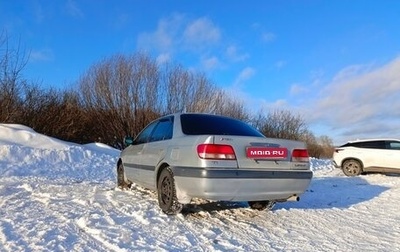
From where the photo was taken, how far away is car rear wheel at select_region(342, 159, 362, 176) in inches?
572

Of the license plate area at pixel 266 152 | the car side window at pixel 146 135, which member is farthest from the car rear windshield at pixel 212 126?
the car side window at pixel 146 135

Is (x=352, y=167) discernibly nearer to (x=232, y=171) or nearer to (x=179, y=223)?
(x=232, y=171)

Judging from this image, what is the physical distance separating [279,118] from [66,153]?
25099mm

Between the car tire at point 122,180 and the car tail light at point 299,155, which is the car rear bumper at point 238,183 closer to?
the car tail light at point 299,155

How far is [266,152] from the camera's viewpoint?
535cm

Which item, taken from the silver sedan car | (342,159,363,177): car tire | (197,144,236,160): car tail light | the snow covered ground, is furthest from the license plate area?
(342,159,363,177): car tire

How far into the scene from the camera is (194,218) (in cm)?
560

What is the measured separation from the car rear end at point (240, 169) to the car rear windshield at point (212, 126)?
1.36ft

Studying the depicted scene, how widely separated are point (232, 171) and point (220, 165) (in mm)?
183

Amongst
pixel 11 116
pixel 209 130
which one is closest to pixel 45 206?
pixel 209 130

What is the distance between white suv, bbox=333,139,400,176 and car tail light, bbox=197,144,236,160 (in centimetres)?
1100

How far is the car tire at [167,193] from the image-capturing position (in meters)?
5.52

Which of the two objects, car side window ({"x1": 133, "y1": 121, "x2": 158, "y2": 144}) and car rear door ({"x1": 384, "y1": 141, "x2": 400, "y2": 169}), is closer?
car side window ({"x1": 133, "y1": 121, "x2": 158, "y2": 144})

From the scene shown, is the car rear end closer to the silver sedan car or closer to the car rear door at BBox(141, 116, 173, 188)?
the silver sedan car
